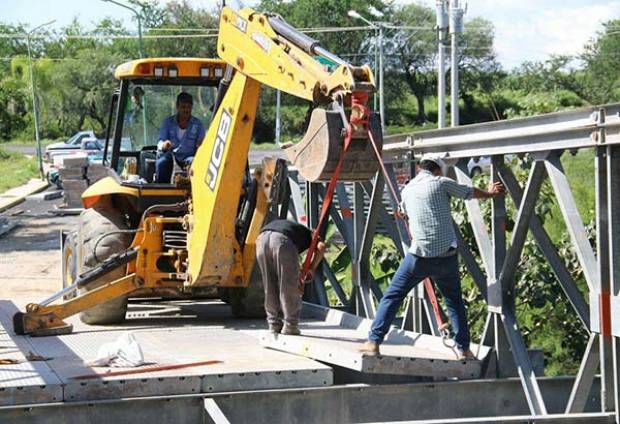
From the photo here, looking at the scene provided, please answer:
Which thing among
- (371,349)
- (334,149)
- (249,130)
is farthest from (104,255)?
(371,349)

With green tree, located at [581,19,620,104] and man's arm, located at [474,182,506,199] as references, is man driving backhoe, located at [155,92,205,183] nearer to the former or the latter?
man's arm, located at [474,182,506,199]

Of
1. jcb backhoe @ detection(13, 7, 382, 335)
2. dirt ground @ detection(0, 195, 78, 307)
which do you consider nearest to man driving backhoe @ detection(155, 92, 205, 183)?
jcb backhoe @ detection(13, 7, 382, 335)

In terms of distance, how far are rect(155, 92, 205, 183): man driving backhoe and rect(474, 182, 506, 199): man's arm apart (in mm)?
4203

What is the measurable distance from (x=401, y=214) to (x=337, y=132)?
93 cm

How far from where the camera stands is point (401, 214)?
10109 mm

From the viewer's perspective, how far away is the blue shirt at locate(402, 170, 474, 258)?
9.35 metres

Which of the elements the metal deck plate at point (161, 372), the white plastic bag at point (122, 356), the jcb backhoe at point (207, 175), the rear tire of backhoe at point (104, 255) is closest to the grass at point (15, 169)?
the jcb backhoe at point (207, 175)

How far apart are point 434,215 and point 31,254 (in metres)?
17.3

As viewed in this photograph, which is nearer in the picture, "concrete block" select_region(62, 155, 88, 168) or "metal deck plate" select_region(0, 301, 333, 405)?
"metal deck plate" select_region(0, 301, 333, 405)

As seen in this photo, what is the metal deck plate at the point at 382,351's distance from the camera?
9.43 m

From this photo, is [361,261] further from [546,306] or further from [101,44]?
[101,44]

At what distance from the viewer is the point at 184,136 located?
12.8 meters

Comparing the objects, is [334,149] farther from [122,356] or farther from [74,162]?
[74,162]

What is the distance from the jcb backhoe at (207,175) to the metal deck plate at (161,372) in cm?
58
